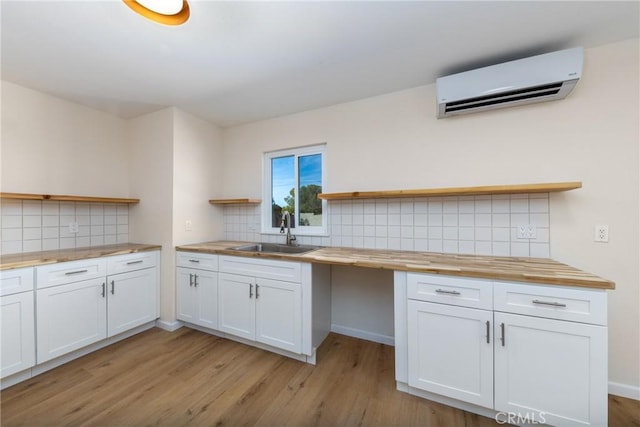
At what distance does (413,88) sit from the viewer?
2182 millimetres

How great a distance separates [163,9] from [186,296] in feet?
7.62

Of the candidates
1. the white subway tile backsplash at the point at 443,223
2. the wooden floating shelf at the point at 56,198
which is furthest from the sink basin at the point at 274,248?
the wooden floating shelf at the point at 56,198

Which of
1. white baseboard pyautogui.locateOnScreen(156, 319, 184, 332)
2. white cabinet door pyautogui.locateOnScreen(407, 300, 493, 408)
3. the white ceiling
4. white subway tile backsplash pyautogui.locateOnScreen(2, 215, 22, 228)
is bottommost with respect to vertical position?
white baseboard pyautogui.locateOnScreen(156, 319, 184, 332)

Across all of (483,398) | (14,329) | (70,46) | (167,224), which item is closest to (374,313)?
(483,398)

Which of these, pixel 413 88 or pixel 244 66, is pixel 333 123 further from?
pixel 244 66

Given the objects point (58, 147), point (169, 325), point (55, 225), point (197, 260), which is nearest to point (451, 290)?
point (197, 260)

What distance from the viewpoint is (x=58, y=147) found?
2.36 metres

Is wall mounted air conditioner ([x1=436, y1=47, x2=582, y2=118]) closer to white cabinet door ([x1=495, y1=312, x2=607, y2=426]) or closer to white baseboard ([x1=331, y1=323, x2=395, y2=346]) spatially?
white cabinet door ([x1=495, y1=312, x2=607, y2=426])

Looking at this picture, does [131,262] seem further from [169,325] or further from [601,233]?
[601,233]

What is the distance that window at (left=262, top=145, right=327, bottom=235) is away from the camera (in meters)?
2.66

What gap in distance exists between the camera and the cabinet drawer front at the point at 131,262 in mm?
2225

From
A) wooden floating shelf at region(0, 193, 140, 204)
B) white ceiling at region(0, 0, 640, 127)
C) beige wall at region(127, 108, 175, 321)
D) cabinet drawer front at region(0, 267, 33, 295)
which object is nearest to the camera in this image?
white ceiling at region(0, 0, 640, 127)

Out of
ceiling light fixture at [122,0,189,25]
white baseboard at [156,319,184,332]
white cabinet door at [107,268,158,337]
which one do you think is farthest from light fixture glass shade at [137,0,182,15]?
white baseboard at [156,319,184,332]

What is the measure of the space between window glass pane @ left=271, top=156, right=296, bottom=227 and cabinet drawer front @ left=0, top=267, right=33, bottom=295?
1921mm
